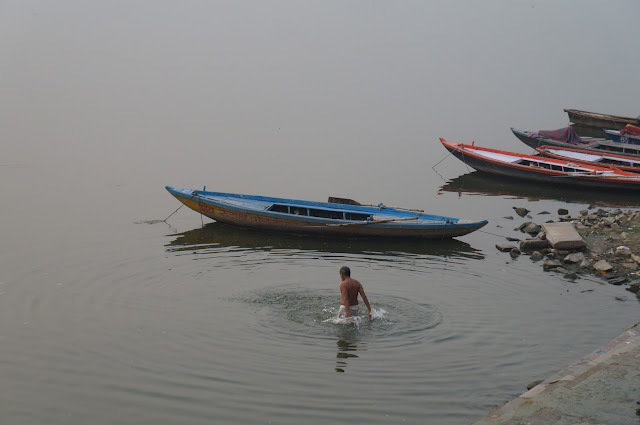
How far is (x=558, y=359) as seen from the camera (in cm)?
1296

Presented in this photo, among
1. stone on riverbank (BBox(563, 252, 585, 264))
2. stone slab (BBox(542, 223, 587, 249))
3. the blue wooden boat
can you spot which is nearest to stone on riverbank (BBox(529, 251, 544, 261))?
stone slab (BBox(542, 223, 587, 249))

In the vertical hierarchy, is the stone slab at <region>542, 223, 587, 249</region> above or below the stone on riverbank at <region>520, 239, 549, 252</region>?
above

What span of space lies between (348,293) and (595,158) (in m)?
23.2

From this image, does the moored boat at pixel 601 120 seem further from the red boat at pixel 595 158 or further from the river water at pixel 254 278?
the red boat at pixel 595 158

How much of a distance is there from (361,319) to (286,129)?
A: 3024 cm

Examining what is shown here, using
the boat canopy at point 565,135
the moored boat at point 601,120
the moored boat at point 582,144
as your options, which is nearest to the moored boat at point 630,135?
the moored boat at point 582,144

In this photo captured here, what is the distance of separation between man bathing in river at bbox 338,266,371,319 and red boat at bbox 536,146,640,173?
20.5 m

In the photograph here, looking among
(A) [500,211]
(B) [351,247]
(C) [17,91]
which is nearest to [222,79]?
(C) [17,91]

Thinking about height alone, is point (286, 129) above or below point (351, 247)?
above

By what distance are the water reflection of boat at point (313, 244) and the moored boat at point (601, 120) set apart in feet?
87.2

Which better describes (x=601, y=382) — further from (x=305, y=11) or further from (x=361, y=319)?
(x=305, y=11)

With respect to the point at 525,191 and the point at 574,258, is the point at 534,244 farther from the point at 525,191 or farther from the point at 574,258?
the point at 525,191

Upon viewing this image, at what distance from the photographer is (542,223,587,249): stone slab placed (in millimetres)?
19109

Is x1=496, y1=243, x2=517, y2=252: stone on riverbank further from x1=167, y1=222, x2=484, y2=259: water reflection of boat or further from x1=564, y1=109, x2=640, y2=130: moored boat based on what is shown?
x1=564, y1=109, x2=640, y2=130: moored boat
